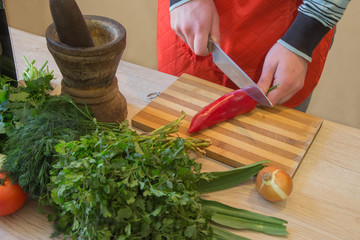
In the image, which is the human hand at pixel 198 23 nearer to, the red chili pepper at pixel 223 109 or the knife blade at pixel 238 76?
the knife blade at pixel 238 76

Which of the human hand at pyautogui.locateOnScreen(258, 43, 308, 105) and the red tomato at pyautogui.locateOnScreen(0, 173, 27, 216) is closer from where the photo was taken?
the red tomato at pyautogui.locateOnScreen(0, 173, 27, 216)

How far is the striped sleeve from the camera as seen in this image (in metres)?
1.24

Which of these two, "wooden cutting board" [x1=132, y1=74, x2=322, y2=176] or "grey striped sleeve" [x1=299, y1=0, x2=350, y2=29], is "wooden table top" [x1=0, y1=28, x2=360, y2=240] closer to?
"wooden cutting board" [x1=132, y1=74, x2=322, y2=176]

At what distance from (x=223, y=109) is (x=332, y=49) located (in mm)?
1753

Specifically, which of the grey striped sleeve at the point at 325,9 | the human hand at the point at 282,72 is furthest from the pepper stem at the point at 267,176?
the grey striped sleeve at the point at 325,9

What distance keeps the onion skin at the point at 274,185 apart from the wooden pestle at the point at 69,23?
0.60m

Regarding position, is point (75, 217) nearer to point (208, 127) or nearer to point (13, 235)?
point (13, 235)

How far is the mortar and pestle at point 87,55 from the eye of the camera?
0.94m

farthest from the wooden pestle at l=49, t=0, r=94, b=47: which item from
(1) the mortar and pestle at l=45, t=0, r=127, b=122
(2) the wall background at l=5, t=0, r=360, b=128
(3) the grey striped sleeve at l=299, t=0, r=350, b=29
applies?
(2) the wall background at l=5, t=0, r=360, b=128

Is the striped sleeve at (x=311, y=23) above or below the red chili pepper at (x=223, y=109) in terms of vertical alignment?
above

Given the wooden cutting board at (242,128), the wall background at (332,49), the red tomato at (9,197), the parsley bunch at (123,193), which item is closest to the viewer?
the parsley bunch at (123,193)

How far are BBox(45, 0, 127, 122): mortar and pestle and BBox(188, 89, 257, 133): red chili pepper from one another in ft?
0.83

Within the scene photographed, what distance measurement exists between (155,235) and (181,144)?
9.1 inches

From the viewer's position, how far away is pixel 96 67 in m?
0.99
